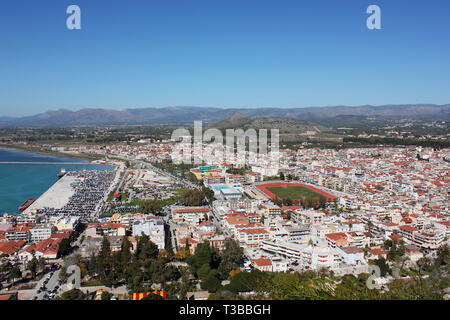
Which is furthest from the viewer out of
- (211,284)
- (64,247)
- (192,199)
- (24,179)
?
(24,179)

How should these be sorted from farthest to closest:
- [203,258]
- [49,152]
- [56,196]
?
[49,152], [56,196], [203,258]

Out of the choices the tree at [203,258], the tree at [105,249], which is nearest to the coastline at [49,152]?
the tree at [105,249]

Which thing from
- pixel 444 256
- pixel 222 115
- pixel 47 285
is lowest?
pixel 47 285

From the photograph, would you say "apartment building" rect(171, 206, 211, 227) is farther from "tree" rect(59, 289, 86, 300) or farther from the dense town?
"tree" rect(59, 289, 86, 300)

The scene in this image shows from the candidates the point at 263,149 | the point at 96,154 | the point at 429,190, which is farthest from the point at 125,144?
the point at 429,190

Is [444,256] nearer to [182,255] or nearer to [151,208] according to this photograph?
[182,255]

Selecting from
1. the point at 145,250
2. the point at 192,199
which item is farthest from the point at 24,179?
the point at 145,250

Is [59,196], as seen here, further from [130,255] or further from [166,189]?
[130,255]
